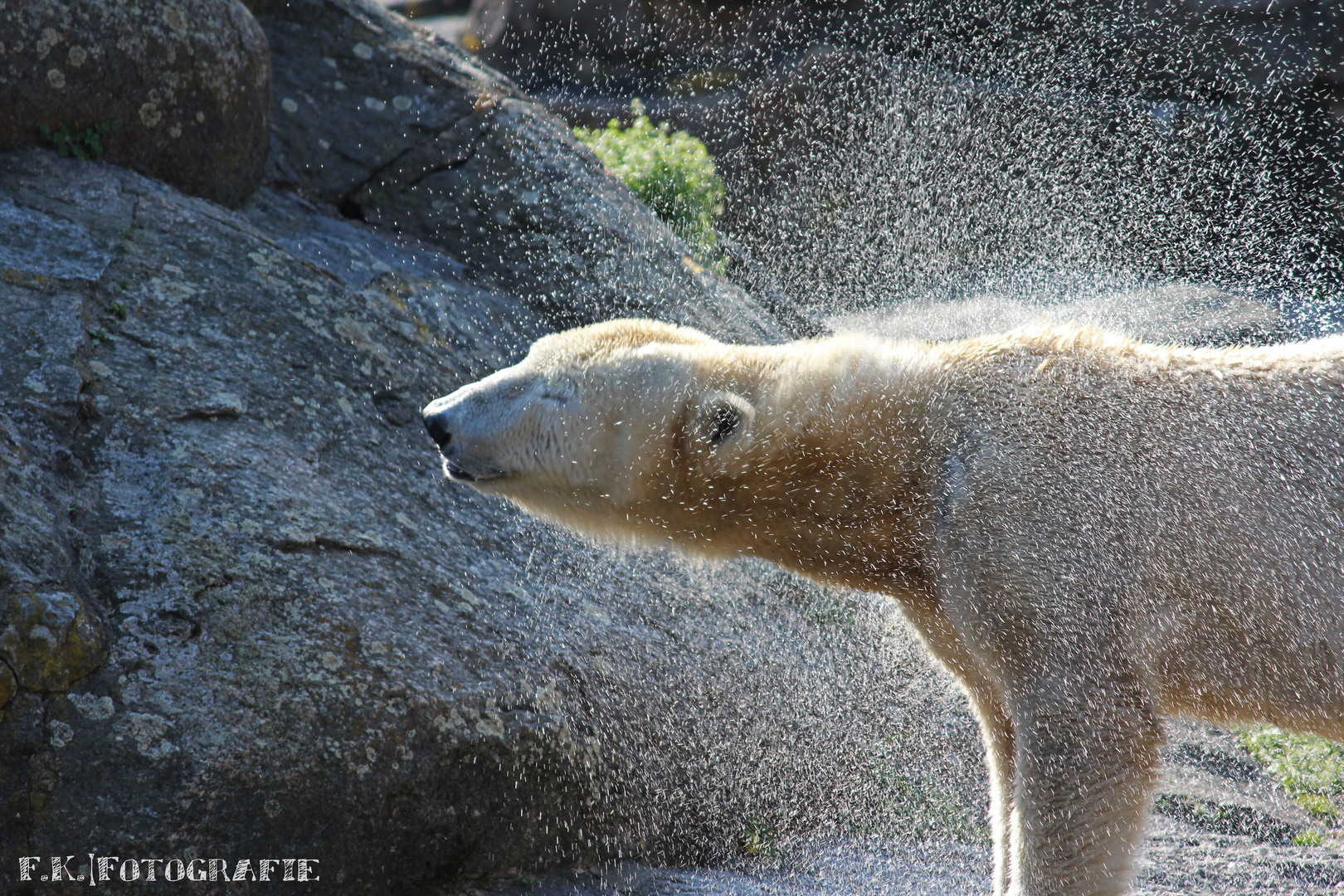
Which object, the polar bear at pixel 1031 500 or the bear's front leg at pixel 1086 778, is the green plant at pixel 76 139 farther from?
the bear's front leg at pixel 1086 778

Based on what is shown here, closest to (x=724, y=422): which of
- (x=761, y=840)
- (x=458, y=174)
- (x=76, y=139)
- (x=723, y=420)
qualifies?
(x=723, y=420)

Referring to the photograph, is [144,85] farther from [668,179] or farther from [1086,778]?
[1086,778]

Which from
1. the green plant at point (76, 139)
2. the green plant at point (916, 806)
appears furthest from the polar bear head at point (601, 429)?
the green plant at point (76, 139)

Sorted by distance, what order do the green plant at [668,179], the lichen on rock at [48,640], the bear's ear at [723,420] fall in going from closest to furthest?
the lichen on rock at [48,640]
the bear's ear at [723,420]
the green plant at [668,179]

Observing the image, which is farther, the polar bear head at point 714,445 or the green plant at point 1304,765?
the green plant at point 1304,765

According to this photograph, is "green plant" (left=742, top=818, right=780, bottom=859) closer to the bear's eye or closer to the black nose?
the bear's eye

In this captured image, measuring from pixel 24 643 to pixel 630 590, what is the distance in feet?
6.42

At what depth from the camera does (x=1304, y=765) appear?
4.56 m

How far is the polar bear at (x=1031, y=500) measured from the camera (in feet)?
7.79

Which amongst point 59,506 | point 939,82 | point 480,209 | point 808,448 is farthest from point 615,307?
point 939,82

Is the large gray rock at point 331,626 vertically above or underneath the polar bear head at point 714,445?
underneath

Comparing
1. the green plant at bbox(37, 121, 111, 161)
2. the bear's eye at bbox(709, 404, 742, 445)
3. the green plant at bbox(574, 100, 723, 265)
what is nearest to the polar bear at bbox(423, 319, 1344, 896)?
the bear's eye at bbox(709, 404, 742, 445)

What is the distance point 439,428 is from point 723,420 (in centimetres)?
80

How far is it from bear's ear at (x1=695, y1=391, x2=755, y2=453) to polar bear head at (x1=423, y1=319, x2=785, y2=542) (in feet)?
0.05
